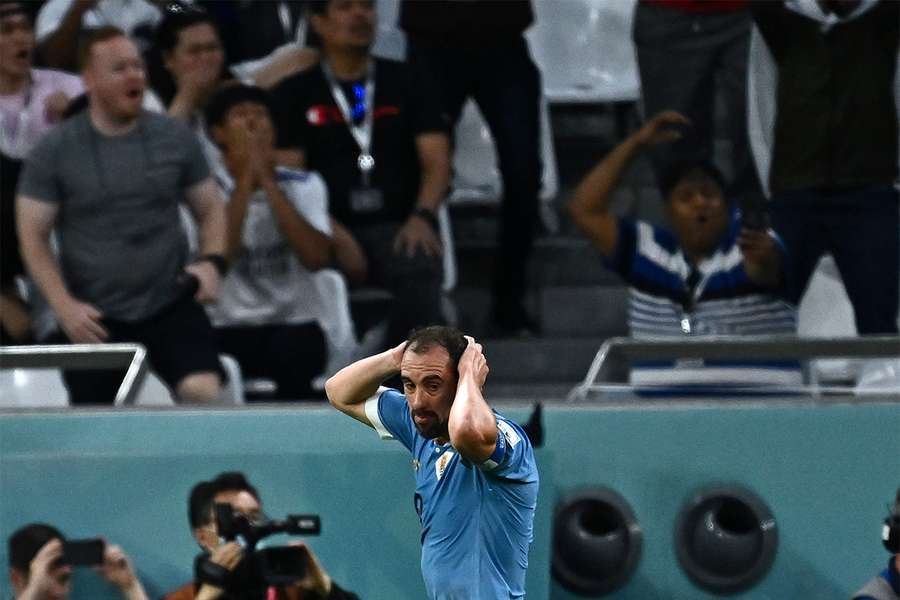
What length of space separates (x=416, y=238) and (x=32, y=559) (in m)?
2.27

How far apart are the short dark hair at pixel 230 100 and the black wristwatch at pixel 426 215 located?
0.75m

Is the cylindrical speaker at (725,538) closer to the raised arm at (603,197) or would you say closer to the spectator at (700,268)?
the spectator at (700,268)

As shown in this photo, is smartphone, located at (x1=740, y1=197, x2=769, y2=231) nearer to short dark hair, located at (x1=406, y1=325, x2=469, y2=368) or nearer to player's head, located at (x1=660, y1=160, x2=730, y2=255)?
player's head, located at (x1=660, y1=160, x2=730, y2=255)

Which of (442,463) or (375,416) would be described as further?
(375,416)

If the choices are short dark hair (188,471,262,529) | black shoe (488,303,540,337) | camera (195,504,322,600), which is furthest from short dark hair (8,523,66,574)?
black shoe (488,303,540,337)

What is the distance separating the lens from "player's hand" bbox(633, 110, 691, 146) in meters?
7.58

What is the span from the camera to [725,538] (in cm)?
623

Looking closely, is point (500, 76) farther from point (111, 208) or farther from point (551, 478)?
point (551, 478)

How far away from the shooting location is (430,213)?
24.8 ft

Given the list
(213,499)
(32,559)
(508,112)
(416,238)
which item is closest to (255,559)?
(213,499)

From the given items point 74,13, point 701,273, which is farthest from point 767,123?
point 74,13

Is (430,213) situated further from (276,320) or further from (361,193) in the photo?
(276,320)

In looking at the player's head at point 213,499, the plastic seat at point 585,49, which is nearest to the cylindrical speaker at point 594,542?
the player's head at point 213,499

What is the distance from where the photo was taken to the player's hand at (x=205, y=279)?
7.06 metres
